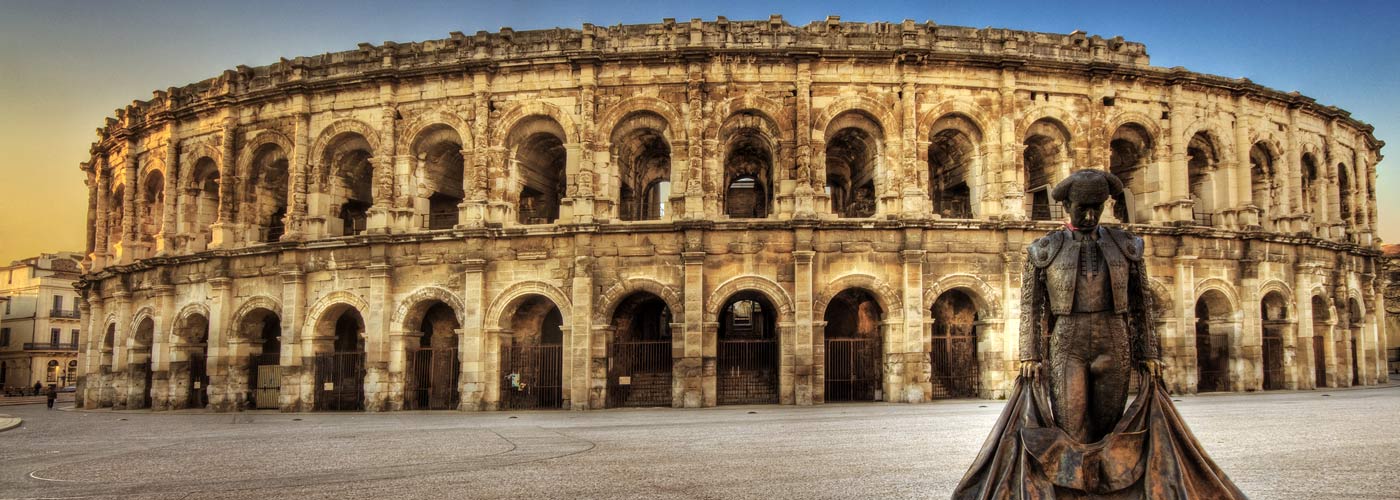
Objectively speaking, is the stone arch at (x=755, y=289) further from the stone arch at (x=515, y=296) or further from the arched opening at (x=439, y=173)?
the arched opening at (x=439, y=173)

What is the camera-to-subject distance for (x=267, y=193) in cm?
2111

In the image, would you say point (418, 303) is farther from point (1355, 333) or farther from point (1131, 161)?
point (1355, 333)

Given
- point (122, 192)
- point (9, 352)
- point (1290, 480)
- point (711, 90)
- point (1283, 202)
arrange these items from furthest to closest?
point (9, 352)
point (122, 192)
point (1283, 202)
point (711, 90)
point (1290, 480)

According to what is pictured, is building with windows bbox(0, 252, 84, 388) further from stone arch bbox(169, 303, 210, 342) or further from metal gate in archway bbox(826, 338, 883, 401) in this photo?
metal gate in archway bbox(826, 338, 883, 401)

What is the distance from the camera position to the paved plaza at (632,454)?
7.15m

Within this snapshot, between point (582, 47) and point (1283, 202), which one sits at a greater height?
point (582, 47)

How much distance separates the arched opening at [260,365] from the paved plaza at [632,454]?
4355 mm

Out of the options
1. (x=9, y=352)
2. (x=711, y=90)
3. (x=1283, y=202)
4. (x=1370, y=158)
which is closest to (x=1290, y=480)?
(x=711, y=90)

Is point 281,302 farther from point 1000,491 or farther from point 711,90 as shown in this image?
point 1000,491

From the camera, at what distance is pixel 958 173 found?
19.6 m

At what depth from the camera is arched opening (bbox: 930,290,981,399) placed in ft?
60.6

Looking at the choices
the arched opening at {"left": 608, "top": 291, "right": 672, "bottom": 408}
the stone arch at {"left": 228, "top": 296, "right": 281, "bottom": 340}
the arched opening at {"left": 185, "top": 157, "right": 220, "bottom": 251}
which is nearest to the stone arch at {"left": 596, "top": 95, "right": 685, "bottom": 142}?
the arched opening at {"left": 608, "top": 291, "right": 672, "bottom": 408}

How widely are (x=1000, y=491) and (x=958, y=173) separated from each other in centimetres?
1590

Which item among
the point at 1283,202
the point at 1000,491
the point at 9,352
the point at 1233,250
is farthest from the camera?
the point at 9,352
